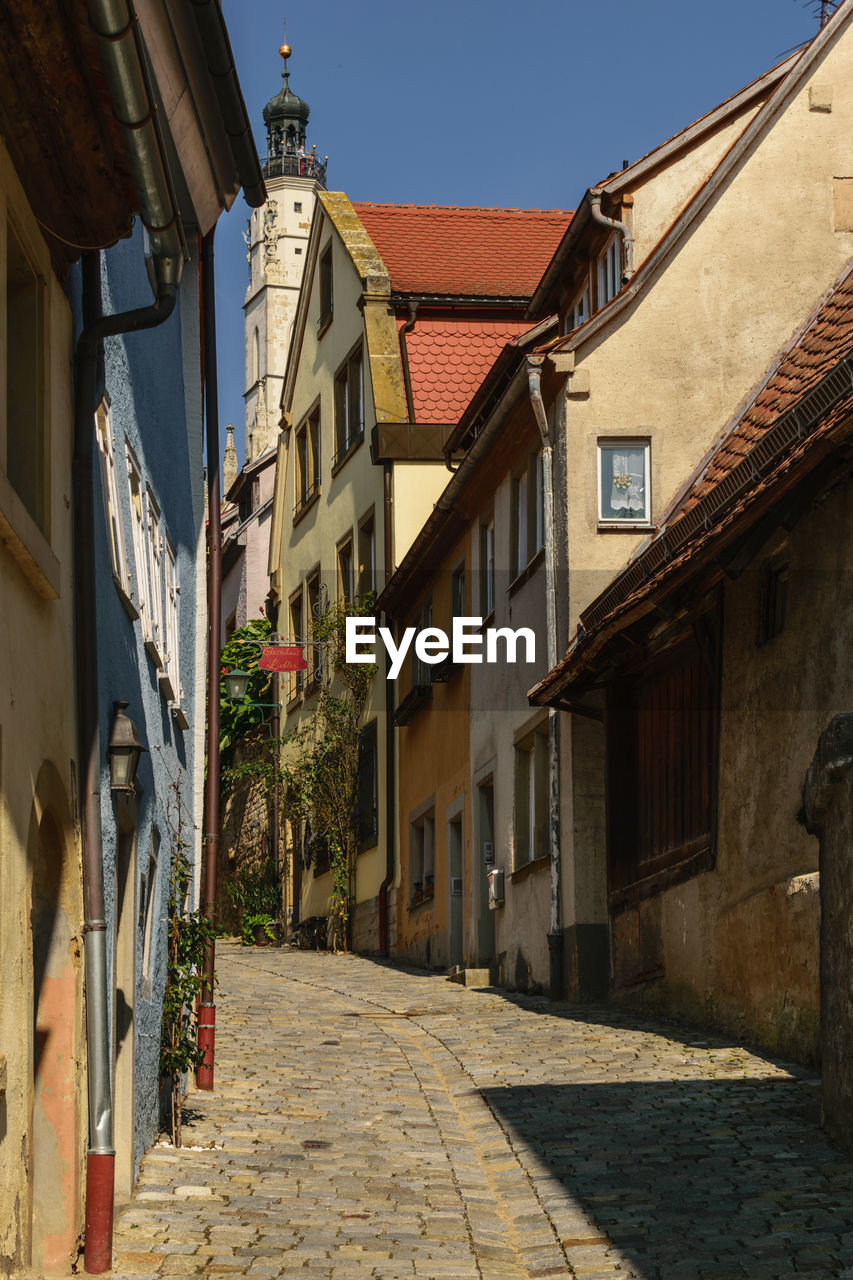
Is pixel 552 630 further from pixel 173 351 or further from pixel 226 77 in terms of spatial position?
pixel 226 77

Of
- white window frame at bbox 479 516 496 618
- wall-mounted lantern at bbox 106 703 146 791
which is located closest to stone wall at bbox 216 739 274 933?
white window frame at bbox 479 516 496 618

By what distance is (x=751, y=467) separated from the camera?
39.0 ft

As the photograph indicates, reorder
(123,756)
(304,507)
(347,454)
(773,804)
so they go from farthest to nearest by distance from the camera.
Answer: (304,507), (347,454), (773,804), (123,756)

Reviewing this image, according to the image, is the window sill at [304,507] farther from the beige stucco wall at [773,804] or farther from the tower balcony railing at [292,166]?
the tower balcony railing at [292,166]

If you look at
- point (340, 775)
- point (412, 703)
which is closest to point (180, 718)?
point (412, 703)

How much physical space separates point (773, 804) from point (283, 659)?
690 inches

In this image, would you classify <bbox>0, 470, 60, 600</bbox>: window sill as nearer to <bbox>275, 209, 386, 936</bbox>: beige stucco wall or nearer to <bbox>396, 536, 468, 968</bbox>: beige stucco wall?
<bbox>396, 536, 468, 968</bbox>: beige stucco wall

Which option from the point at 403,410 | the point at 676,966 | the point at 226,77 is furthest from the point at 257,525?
the point at 226,77

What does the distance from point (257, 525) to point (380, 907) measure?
50.9ft

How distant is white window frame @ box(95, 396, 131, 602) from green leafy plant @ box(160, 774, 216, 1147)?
261 centimetres

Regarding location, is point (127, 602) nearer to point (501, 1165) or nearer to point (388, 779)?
point (501, 1165)

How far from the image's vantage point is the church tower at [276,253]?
330 ft

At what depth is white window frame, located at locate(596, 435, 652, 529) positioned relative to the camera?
16.9 metres

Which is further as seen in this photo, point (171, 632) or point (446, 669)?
point (446, 669)
